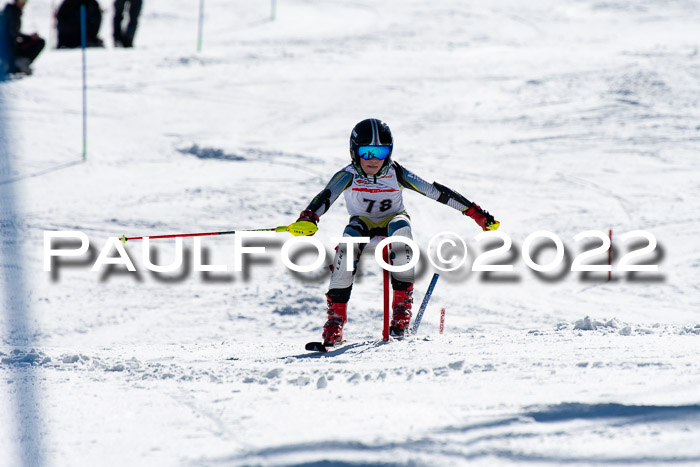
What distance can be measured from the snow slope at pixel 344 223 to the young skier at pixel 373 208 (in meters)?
0.38

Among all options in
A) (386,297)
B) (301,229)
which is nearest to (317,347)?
(386,297)

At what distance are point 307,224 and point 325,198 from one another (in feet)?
0.86

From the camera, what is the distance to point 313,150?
11.9 m

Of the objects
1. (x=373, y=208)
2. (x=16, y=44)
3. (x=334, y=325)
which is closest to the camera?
(x=334, y=325)

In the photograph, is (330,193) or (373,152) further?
(330,193)

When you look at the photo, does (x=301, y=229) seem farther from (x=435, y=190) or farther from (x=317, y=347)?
(x=435, y=190)

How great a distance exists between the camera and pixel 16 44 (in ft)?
46.5

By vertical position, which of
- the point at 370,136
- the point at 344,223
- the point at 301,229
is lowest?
the point at 344,223

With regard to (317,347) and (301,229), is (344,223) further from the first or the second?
(317,347)

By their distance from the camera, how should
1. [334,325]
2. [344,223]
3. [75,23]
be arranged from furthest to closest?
[75,23] < [344,223] < [334,325]

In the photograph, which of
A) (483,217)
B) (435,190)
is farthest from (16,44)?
(483,217)

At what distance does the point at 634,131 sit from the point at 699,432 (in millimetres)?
9823

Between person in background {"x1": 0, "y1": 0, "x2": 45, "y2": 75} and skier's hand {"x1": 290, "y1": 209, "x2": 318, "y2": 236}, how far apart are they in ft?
33.9

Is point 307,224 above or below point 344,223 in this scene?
above
